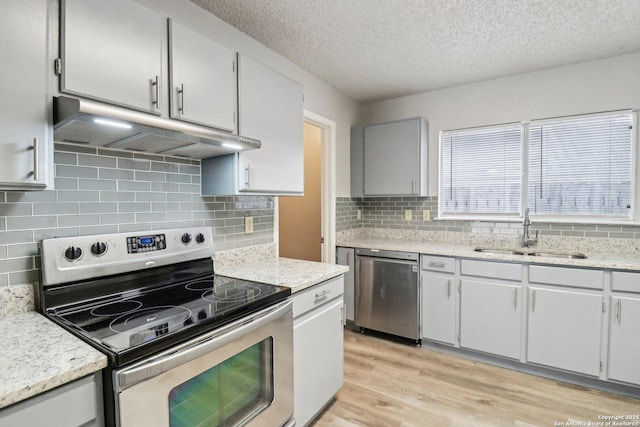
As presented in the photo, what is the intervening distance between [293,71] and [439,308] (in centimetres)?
237

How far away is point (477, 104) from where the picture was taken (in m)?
3.18

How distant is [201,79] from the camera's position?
1.61 meters

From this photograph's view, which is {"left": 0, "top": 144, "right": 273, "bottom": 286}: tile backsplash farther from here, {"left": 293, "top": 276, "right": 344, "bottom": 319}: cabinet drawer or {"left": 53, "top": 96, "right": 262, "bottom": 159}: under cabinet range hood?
{"left": 293, "top": 276, "right": 344, "bottom": 319}: cabinet drawer

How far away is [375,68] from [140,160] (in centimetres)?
205

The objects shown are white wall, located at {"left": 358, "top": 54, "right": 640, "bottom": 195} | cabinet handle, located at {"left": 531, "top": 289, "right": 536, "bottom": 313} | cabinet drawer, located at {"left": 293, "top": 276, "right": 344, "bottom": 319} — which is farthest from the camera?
white wall, located at {"left": 358, "top": 54, "right": 640, "bottom": 195}

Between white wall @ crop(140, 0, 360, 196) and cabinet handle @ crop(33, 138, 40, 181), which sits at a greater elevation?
white wall @ crop(140, 0, 360, 196)

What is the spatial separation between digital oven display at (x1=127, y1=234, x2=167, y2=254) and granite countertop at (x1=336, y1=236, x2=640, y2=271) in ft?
6.07

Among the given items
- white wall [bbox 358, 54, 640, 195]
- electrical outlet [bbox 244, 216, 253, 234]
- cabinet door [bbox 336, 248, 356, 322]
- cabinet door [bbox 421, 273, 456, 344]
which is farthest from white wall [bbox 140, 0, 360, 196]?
cabinet door [bbox 421, 273, 456, 344]

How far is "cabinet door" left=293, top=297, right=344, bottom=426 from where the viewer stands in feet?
5.82

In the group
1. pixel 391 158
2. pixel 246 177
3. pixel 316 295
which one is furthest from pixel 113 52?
pixel 391 158

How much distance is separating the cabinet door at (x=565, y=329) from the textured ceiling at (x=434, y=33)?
180cm

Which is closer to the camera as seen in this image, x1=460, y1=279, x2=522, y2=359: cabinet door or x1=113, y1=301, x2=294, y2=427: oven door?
x1=113, y1=301, x2=294, y2=427: oven door

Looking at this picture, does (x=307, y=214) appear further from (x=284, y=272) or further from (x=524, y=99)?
(x=524, y=99)

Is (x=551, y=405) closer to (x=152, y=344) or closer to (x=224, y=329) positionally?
(x=224, y=329)
